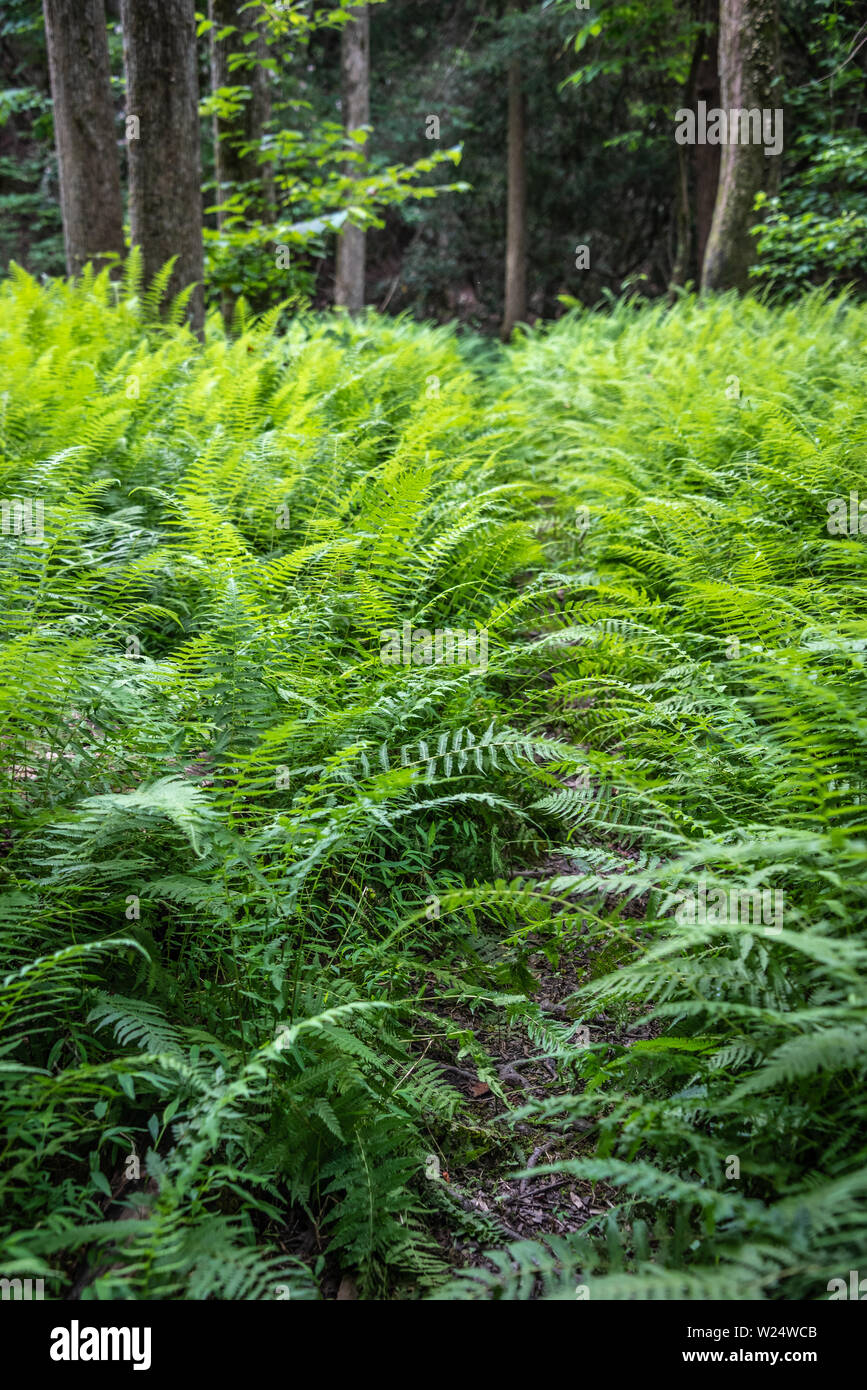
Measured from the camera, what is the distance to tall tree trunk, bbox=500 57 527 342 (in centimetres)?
1555

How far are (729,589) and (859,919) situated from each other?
1.19m

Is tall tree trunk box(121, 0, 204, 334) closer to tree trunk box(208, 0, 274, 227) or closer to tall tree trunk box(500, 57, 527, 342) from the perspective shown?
tree trunk box(208, 0, 274, 227)

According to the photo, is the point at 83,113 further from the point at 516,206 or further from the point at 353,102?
the point at 516,206

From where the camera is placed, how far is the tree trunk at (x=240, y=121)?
740 cm

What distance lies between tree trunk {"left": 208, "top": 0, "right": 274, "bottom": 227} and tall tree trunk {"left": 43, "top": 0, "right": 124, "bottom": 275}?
3.10 feet

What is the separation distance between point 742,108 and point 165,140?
5.42 m

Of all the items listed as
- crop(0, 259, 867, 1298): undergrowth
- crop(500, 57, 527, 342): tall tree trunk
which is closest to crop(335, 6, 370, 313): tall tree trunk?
crop(500, 57, 527, 342): tall tree trunk

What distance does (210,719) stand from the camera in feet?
7.91

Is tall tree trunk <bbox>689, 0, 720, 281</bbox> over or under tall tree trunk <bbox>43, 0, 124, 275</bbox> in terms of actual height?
over

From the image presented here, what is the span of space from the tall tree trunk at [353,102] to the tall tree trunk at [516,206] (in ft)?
11.0

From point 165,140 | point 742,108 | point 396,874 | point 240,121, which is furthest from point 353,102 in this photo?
point 396,874

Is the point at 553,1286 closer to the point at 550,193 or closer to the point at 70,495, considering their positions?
the point at 70,495

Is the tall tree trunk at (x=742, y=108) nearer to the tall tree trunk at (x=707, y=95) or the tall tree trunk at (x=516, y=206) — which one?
the tall tree trunk at (x=707, y=95)
